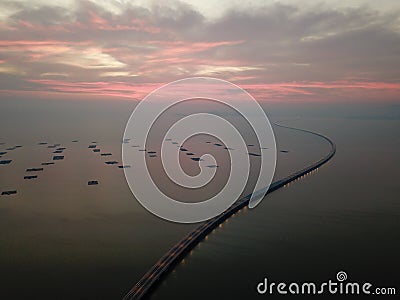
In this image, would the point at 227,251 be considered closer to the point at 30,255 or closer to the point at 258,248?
the point at 258,248

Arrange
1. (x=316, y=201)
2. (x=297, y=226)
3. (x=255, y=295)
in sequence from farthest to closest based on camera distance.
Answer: (x=316, y=201) → (x=297, y=226) → (x=255, y=295)

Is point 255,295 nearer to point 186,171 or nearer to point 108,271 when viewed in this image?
point 108,271

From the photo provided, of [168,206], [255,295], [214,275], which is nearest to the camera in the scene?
[255,295]

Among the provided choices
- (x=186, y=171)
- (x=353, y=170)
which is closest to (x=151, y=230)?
(x=186, y=171)

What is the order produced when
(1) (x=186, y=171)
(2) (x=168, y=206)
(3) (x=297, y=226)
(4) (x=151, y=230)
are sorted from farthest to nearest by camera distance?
(1) (x=186, y=171) → (2) (x=168, y=206) → (3) (x=297, y=226) → (4) (x=151, y=230)

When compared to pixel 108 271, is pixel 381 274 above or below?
below

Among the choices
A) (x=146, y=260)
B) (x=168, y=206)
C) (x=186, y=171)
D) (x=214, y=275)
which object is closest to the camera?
(x=214, y=275)

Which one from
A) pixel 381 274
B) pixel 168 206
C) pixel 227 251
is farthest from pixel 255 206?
pixel 381 274

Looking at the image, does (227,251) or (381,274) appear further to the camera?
(227,251)

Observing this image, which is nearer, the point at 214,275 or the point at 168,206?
the point at 214,275
